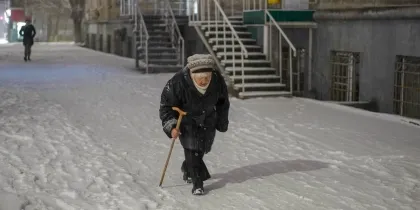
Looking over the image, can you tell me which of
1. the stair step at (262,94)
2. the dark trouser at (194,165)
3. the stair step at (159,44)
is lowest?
the dark trouser at (194,165)

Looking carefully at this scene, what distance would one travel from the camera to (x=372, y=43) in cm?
1384

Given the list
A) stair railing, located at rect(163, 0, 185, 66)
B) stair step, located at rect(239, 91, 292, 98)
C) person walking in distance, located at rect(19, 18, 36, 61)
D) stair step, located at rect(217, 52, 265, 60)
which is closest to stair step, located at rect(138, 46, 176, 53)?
stair railing, located at rect(163, 0, 185, 66)

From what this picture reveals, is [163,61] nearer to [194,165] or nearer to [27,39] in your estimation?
[27,39]

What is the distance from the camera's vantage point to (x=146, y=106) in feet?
44.0

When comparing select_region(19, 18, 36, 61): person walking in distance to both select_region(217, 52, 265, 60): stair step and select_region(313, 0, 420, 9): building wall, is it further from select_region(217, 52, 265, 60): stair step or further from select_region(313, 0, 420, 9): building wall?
select_region(313, 0, 420, 9): building wall

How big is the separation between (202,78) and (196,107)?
0.34 metres

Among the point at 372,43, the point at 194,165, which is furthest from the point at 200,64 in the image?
the point at 372,43

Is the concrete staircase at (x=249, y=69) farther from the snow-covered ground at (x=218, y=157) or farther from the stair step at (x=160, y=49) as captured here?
the stair step at (x=160, y=49)

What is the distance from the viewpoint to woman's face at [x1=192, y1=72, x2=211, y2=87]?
675 centimetres

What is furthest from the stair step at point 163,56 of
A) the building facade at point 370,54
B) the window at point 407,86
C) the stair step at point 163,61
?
the window at point 407,86

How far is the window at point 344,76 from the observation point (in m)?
14.6

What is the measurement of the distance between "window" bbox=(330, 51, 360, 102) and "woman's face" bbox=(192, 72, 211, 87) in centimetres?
844

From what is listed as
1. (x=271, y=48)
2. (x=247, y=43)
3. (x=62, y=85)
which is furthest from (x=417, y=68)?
(x=62, y=85)

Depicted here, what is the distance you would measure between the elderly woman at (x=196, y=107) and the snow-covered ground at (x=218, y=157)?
43 cm
